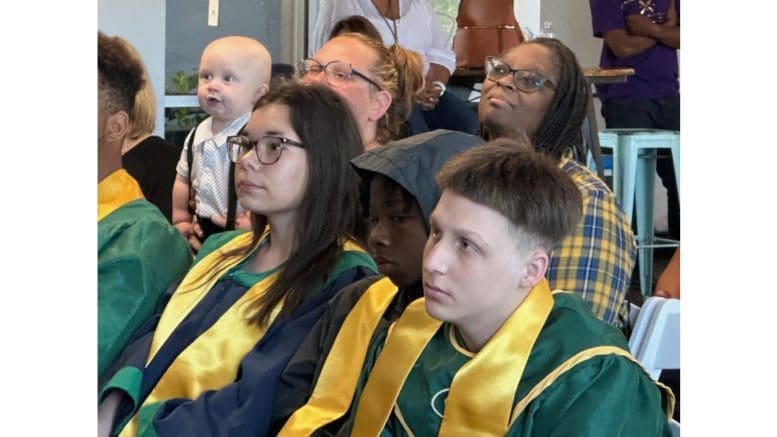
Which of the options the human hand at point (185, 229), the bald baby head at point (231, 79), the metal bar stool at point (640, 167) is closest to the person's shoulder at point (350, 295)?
the human hand at point (185, 229)

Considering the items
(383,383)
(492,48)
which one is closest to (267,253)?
(383,383)

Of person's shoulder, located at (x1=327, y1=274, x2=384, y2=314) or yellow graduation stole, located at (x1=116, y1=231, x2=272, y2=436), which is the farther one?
yellow graduation stole, located at (x1=116, y1=231, x2=272, y2=436)

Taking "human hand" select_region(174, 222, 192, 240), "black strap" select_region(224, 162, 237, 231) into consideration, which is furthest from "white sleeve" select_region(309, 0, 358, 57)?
"black strap" select_region(224, 162, 237, 231)

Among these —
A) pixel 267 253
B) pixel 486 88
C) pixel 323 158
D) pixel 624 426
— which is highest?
pixel 486 88

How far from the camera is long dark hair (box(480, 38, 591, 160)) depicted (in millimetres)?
2539

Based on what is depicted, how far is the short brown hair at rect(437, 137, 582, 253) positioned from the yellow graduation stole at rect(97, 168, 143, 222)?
101cm

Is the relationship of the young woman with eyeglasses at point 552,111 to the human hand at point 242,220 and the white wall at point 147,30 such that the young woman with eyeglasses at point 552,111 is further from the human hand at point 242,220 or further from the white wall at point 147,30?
the white wall at point 147,30

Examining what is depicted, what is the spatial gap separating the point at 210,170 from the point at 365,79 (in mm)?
567

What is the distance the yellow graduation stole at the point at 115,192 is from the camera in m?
2.44

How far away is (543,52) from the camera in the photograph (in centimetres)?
262

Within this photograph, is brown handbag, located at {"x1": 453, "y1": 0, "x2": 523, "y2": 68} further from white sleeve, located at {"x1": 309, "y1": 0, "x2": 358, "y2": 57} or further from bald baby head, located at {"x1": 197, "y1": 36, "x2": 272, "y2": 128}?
bald baby head, located at {"x1": 197, "y1": 36, "x2": 272, "y2": 128}

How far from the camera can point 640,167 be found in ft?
18.2
